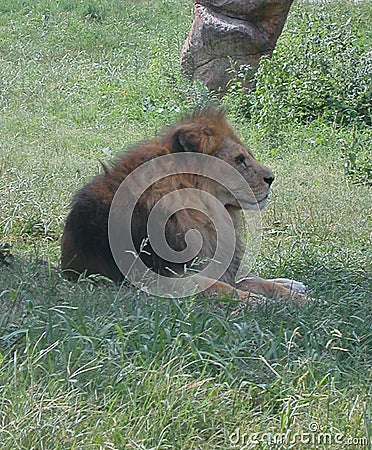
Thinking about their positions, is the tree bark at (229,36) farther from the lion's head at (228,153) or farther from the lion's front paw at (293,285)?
the lion's front paw at (293,285)

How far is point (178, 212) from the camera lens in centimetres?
460

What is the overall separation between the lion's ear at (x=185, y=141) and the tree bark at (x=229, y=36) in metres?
5.16

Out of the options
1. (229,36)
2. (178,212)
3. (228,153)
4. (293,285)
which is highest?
(228,153)

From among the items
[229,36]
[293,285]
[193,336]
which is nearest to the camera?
[193,336]

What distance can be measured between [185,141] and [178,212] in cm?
35

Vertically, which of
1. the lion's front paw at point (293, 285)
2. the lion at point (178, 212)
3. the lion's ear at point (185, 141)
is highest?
the lion's ear at point (185, 141)

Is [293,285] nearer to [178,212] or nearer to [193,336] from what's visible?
[178,212]

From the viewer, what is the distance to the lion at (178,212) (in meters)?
4.57

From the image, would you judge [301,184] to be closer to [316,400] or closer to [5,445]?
[316,400]

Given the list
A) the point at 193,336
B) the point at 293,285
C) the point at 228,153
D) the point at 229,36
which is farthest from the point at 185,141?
the point at 229,36

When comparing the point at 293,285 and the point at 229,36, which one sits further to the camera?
the point at 229,36

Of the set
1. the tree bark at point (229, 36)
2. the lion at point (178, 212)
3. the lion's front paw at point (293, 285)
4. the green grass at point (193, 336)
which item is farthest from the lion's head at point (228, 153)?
the tree bark at point (229, 36)

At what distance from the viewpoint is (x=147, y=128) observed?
9.38 meters

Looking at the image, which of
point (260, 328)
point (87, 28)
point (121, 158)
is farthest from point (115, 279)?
point (87, 28)
